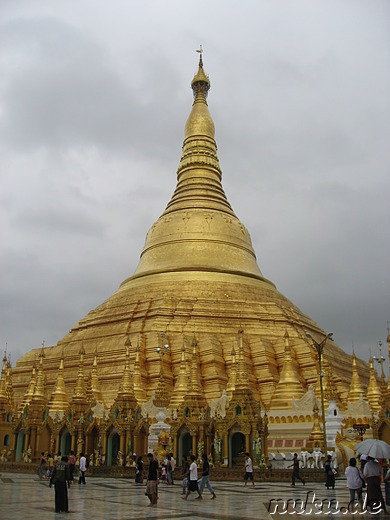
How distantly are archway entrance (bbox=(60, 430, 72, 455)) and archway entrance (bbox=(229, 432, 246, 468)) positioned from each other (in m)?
7.98

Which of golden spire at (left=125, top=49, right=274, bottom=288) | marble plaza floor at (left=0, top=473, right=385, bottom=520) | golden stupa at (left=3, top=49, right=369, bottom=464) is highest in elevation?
→ golden spire at (left=125, top=49, right=274, bottom=288)

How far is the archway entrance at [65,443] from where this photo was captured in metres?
26.8

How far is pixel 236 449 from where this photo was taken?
23625 mm

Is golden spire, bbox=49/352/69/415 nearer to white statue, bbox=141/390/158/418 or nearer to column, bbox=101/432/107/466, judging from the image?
white statue, bbox=141/390/158/418

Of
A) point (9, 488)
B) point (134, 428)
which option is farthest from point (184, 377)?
point (9, 488)

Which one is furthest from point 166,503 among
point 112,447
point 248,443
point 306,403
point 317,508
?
point 306,403

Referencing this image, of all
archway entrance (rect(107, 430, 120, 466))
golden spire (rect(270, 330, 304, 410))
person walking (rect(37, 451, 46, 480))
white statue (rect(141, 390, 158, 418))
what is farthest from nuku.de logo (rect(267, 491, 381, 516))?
golden spire (rect(270, 330, 304, 410))

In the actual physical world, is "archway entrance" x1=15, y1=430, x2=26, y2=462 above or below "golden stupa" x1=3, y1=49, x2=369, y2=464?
below

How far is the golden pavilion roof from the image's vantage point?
103ft

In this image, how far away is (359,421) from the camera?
26.1 m

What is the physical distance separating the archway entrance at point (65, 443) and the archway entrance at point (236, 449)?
314 inches

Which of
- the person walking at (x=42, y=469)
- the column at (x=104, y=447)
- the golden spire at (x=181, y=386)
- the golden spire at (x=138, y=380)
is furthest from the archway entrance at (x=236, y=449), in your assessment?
the golden spire at (x=138, y=380)

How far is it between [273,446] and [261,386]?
5.47 meters

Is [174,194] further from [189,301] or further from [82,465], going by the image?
[82,465]
